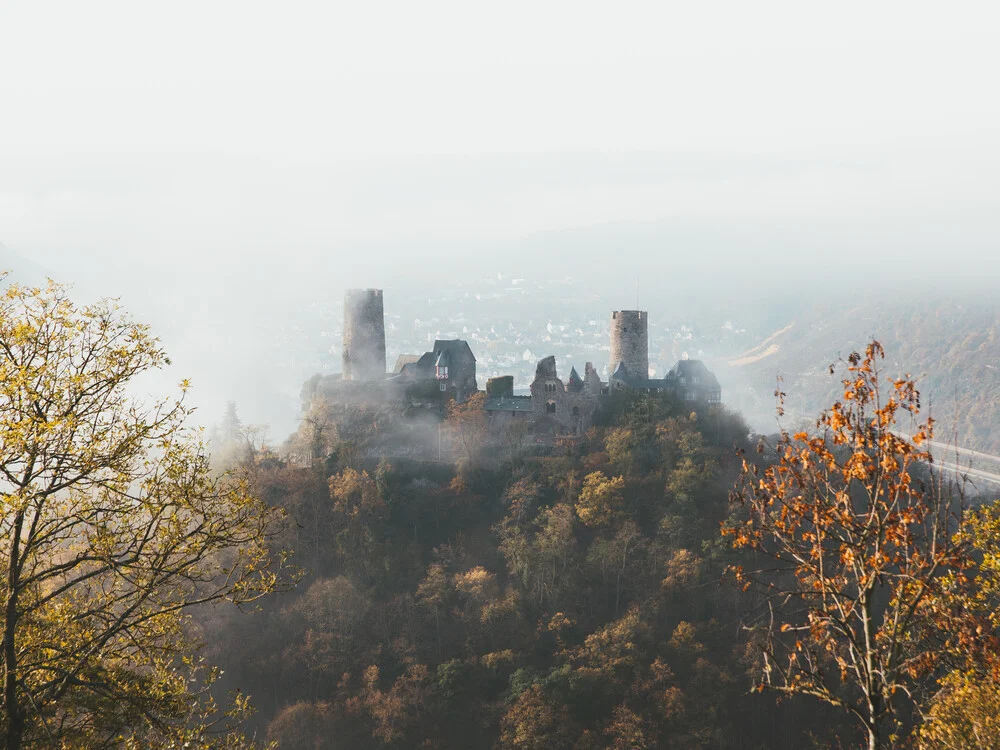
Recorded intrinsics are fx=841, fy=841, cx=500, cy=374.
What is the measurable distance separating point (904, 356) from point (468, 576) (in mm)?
102108

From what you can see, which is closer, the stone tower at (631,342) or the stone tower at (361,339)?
the stone tower at (631,342)

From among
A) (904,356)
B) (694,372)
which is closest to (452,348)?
(694,372)

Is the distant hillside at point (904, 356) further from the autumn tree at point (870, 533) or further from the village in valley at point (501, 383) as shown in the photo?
the autumn tree at point (870, 533)

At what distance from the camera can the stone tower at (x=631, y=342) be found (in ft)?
185

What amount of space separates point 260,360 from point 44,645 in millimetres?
157225

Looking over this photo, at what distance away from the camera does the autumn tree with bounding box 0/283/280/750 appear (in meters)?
10.1

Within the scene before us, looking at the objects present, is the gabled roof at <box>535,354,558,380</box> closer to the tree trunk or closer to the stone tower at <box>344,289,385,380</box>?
the stone tower at <box>344,289,385,380</box>

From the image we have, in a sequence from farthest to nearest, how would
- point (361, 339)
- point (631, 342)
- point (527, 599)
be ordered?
point (361, 339)
point (631, 342)
point (527, 599)

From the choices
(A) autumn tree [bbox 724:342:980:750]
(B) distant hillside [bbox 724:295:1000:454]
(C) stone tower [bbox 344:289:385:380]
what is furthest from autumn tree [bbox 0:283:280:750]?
(B) distant hillside [bbox 724:295:1000:454]

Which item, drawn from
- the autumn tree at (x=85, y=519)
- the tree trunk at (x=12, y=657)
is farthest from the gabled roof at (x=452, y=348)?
the tree trunk at (x=12, y=657)

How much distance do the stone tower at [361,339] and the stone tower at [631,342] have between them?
1617cm

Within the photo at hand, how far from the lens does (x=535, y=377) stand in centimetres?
5309

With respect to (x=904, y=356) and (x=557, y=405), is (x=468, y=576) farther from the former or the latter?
(x=904, y=356)

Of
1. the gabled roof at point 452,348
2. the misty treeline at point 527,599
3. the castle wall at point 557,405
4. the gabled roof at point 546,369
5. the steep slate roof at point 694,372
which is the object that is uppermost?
the gabled roof at point 452,348
